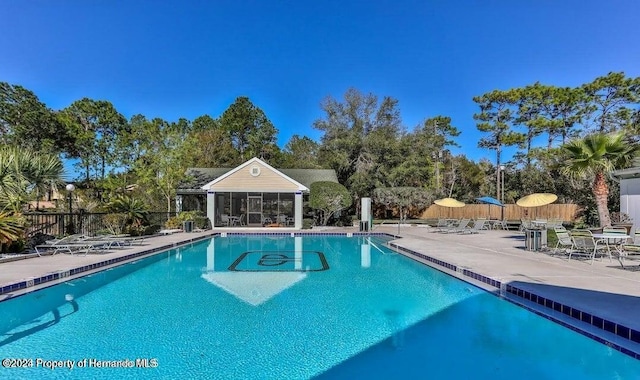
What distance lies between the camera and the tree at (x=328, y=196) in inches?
934

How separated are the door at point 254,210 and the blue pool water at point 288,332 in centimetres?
1522

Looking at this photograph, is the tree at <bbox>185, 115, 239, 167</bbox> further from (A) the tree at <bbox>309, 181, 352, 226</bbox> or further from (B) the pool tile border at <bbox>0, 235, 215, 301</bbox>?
(B) the pool tile border at <bbox>0, 235, 215, 301</bbox>

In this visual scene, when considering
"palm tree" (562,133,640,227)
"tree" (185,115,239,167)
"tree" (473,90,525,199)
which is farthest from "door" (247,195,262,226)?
"tree" (473,90,525,199)

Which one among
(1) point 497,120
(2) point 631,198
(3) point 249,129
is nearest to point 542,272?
(2) point 631,198

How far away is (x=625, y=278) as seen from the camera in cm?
759

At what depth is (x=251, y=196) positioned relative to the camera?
2472 cm

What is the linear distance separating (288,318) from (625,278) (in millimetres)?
6516

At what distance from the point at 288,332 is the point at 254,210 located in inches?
772

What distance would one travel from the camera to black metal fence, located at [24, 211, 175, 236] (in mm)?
13312

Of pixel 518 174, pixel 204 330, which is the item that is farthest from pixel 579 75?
pixel 204 330

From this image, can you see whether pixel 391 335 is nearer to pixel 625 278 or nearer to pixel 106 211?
pixel 625 278

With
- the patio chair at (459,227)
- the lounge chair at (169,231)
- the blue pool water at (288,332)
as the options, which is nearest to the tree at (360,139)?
the patio chair at (459,227)

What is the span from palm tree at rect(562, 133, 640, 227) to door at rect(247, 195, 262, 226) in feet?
55.8

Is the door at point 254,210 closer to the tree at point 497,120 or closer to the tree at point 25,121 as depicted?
the tree at point 497,120
